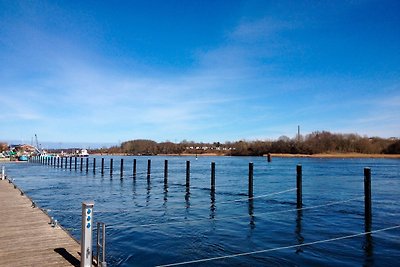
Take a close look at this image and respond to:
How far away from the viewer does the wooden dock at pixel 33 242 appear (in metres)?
8.67

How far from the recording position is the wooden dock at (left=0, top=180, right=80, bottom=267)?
8.67 meters

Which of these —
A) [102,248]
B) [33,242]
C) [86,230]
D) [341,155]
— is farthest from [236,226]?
[341,155]

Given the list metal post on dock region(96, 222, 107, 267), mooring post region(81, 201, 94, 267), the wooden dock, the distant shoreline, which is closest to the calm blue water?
the wooden dock

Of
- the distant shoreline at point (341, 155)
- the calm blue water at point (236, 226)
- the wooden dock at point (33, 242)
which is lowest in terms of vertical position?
the calm blue water at point (236, 226)

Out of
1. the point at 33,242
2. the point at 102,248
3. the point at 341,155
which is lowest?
the point at 33,242

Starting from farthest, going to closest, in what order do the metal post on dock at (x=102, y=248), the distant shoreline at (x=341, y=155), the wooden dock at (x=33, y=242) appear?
the distant shoreline at (x=341, y=155) < the wooden dock at (x=33, y=242) < the metal post on dock at (x=102, y=248)

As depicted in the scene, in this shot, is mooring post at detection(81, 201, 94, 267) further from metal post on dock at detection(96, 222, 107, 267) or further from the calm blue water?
the calm blue water

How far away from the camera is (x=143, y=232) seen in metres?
15.4

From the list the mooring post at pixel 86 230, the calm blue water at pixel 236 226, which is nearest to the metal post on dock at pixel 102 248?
the mooring post at pixel 86 230

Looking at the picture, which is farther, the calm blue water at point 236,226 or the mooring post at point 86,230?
the calm blue water at point 236,226

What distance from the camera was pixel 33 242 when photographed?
10375 mm

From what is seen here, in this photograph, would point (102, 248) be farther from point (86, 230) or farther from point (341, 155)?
point (341, 155)

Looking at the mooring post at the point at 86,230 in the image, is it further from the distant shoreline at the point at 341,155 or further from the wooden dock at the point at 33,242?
the distant shoreline at the point at 341,155

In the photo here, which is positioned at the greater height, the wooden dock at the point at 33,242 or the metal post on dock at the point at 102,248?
the metal post on dock at the point at 102,248
